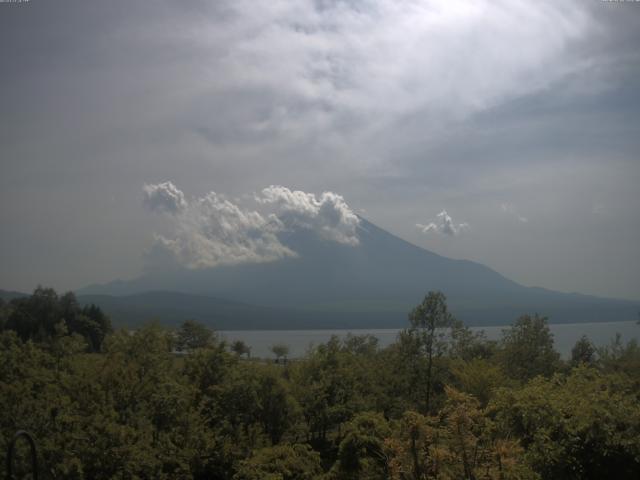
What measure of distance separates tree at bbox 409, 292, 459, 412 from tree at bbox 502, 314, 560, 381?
26.3ft

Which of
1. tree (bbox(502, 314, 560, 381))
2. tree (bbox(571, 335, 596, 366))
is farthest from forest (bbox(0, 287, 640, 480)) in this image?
tree (bbox(571, 335, 596, 366))

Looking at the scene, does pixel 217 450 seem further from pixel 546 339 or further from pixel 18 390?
pixel 546 339

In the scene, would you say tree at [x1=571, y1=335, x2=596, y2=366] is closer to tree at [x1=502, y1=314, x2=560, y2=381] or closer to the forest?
tree at [x1=502, y1=314, x2=560, y2=381]

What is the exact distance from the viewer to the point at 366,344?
176 feet

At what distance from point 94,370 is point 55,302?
58.8 metres

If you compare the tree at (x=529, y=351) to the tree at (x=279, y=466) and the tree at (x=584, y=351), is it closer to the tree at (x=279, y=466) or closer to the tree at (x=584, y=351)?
the tree at (x=584, y=351)

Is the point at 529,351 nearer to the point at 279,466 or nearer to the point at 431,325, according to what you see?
the point at 431,325

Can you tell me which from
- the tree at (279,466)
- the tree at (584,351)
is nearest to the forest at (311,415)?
Answer: the tree at (279,466)

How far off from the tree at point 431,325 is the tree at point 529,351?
26.3 ft

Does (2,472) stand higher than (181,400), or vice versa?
(181,400)

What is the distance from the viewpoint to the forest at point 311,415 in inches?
644

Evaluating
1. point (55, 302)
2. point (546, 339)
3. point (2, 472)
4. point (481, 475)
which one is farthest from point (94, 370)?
point (55, 302)

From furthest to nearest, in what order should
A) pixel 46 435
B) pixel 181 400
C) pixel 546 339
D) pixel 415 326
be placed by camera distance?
pixel 546 339 < pixel 415 326 < pixel 181 400 < pixel 46 435

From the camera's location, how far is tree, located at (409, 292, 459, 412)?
3048 centimetres
